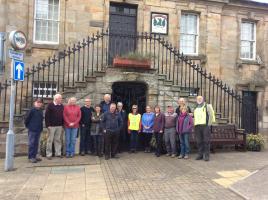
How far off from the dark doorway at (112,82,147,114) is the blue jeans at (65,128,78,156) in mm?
2613

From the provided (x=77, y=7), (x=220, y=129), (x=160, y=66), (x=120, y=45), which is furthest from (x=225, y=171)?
(x=77, y=7)

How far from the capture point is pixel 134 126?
1099cm

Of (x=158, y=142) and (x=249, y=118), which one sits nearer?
(x=158, y=142)

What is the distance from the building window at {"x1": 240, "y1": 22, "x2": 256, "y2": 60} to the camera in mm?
17125

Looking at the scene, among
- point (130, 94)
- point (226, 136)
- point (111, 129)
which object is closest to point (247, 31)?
point (226, 136)

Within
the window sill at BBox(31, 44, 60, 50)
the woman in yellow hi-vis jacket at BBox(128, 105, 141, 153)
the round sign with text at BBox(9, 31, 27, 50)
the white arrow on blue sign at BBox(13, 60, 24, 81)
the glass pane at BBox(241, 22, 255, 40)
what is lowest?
the woman in yellow hi-vis jacket at BBox(128, 105, 141, 153)

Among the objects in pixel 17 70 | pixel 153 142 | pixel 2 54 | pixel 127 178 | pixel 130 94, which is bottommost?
pixel 127 178

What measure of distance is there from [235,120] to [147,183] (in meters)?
9.32

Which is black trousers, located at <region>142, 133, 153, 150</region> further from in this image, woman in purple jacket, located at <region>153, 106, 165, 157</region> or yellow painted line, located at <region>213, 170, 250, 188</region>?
A: yellow painted line, located at <region>213, 170, 250, 188</region>

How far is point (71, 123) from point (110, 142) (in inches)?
51.8

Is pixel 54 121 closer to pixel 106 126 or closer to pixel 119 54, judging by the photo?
pixel 106 126

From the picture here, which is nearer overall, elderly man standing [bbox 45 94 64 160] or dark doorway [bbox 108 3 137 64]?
elderly man standing [bbox 45 94 64 160]

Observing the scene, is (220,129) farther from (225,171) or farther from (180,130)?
(225,171)

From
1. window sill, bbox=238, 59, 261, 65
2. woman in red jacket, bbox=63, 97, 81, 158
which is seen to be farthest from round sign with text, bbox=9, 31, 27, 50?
window sill, bbox=238, 59, 261, 65
